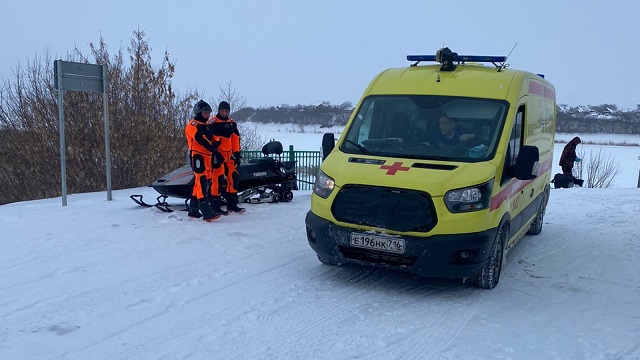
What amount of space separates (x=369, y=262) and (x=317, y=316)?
3.04 feet

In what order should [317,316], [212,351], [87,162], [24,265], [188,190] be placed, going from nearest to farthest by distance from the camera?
[212,351] < [317,316] < [24,265] < [188,190] < [87,162]

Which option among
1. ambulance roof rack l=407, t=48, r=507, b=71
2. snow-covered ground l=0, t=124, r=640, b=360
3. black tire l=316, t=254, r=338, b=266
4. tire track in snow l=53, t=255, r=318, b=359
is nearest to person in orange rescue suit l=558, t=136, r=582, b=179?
snow-covered ground l=0, t=124, r=640, b=360

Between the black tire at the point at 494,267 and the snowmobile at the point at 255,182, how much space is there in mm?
4749

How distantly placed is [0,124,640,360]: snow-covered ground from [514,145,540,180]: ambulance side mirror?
4.09 ft

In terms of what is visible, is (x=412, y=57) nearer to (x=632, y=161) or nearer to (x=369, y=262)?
(x=369, y=262)

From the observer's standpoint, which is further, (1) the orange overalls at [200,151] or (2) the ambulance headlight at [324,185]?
(1) the orange overalls at [200,151]

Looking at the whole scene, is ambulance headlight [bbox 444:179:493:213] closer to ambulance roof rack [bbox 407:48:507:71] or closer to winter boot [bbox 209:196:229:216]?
ambulance roof rack [bbox 407:48:507:71]

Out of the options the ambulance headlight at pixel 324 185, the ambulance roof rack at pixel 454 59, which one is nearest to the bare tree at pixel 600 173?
the ambulance roof rack at pixel 454 59

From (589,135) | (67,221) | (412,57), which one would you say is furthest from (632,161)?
(67,221)

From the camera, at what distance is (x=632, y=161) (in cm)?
4022

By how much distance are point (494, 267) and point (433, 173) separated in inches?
50.1

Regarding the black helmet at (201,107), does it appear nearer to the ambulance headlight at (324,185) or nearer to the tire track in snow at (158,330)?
the ambulance headlight at (324,185)

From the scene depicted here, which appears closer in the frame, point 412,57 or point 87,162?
point 412,57

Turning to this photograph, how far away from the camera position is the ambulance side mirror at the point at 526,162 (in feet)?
17.9
